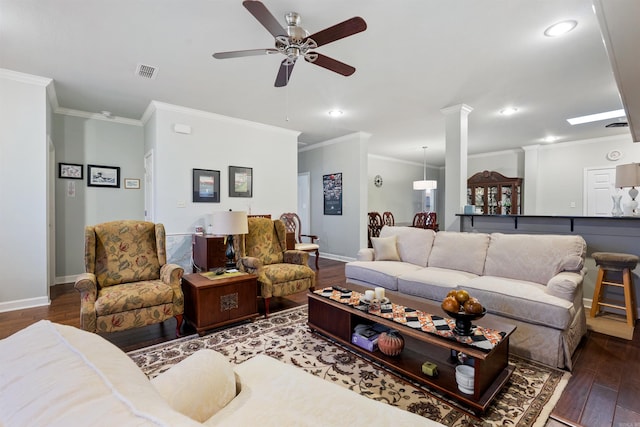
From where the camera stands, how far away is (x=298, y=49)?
2.31 meters

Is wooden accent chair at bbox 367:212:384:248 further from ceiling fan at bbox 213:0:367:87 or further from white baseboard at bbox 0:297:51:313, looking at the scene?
white baseboard at bbox 0:297:51:313

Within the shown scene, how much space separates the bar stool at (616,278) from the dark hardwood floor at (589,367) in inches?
8.7

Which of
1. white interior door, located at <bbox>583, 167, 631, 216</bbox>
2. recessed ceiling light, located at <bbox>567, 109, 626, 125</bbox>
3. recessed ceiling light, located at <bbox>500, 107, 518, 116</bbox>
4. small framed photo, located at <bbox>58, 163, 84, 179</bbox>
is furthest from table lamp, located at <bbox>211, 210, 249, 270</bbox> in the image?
white interior door, located at <bbox>583, 167, 631, 216</bbox>

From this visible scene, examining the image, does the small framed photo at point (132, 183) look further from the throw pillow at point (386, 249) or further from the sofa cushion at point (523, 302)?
the sofa cushion at point (523, 302)

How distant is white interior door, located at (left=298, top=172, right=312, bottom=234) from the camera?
7297 mm

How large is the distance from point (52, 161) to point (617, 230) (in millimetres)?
7242

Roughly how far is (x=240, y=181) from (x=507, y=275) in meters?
4.11

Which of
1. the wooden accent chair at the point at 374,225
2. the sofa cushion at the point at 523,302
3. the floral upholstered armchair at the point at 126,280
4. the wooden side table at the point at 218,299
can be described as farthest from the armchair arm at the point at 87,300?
the wooden accent chair at the point at 374,225

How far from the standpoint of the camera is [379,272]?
130 inches

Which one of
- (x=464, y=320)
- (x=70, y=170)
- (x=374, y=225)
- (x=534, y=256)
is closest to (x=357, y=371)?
(x=464, y=320)

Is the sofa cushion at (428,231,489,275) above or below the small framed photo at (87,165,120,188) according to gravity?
below

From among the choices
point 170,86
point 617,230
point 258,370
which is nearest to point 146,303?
point 258,370

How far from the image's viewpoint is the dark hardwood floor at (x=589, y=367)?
1.63m

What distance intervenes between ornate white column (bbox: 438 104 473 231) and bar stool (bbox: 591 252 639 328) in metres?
1.56
